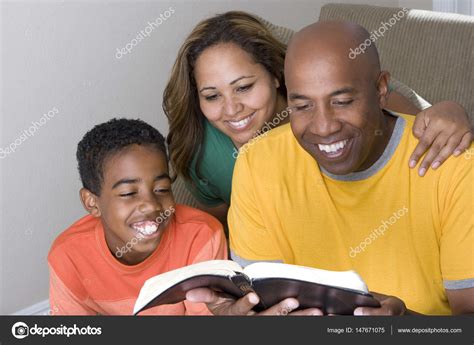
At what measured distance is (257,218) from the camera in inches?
65.0

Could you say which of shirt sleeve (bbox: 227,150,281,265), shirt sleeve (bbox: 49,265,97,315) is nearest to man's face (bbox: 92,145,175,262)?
shirt sleeve (bbox: 49,265,97,315)

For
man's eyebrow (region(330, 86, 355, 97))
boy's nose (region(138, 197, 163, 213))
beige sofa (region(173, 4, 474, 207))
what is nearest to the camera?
man's eyebrow (region(330, 86, 355, 97))

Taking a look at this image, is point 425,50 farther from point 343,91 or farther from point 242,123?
point 343,91

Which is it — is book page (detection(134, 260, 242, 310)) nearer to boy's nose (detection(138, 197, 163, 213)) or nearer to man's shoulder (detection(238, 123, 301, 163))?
man's shoulder (detection(238, 123, 301, 163))

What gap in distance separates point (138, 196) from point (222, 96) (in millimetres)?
338

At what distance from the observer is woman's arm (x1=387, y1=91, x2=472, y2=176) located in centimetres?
149

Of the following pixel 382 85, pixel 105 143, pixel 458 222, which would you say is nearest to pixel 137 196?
pixel 105 143

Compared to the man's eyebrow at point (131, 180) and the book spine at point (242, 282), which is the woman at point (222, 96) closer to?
the man's eyebrow at point (131, 180)

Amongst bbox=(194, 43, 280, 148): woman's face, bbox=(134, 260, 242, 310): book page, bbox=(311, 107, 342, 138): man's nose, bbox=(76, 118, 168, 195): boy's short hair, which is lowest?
bbox=(134, 260, 242, 310): book page

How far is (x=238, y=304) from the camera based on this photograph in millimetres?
1418

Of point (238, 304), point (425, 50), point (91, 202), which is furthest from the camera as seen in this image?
point (425, 50)

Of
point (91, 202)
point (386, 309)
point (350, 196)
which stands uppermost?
point (91, 202)

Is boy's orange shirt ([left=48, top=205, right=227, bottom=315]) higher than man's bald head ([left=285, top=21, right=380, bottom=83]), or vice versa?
man's bald head ([left=285, top=21, right=380, bottom=83])
